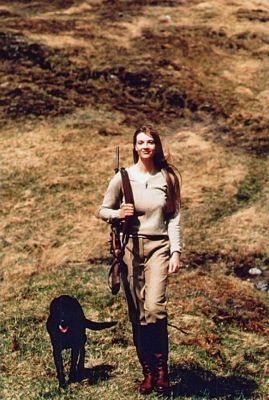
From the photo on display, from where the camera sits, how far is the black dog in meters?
6.98

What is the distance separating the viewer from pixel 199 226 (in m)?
17.4

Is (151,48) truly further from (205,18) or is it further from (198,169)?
(198,169)

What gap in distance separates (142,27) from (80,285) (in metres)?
31.5

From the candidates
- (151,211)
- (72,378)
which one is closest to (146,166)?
(151,211)

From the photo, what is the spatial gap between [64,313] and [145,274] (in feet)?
4.33

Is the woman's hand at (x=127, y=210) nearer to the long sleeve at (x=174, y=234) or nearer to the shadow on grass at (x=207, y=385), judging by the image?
the long sleeve at (x=174, y=234)

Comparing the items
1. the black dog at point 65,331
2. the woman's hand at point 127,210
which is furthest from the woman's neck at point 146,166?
the black dog at point 65,331

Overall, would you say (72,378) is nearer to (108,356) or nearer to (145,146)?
(108,356)

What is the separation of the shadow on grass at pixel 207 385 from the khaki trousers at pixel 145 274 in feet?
4.03

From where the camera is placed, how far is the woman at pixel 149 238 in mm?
6363

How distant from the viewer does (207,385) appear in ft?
24.6

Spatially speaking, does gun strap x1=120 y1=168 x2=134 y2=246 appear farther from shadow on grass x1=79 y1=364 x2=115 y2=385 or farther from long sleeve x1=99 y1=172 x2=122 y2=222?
shadow on grass x1=79 y1=364 x2=115 y2=385

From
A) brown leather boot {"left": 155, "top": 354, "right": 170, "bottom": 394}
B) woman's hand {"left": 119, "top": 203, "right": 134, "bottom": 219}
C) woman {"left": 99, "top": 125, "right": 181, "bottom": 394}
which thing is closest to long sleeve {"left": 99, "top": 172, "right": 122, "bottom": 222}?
woman {"left": 99, "top": 125, "right": 181, "bottom": 394}

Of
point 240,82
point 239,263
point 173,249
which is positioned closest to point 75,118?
point 240,82
